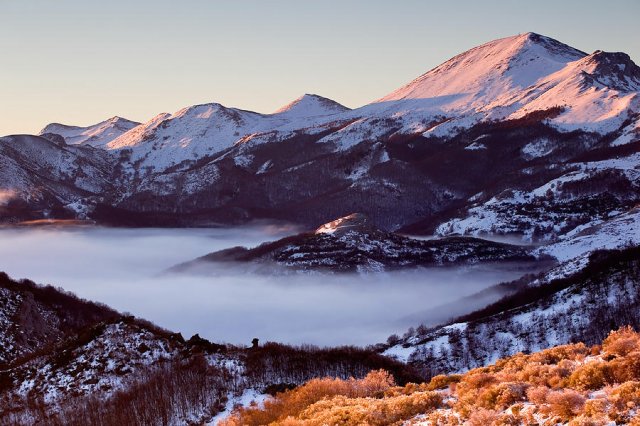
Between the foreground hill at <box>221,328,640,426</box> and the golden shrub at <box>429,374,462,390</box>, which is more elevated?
the foreground hill at <box>221,328,640,426</box>

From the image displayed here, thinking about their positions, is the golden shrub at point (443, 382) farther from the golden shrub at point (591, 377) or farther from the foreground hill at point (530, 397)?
the golden shrub at point (591, 377)

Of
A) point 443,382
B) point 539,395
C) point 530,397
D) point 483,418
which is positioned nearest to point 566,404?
point 539,395

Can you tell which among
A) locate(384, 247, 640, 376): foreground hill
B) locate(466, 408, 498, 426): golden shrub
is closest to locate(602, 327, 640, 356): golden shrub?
locate(466, 408, 498, 426): golden shrub

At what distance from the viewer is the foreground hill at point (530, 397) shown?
116 ft

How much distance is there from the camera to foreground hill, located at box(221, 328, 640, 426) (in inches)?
1394

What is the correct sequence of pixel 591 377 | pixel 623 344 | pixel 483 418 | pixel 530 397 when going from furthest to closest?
pixel 623 344, pixel 591 377, pixel 530 397, pixel 483 418

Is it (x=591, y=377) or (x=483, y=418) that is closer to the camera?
(x=483, y=418)

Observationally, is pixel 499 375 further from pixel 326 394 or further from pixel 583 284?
pixel 583 284

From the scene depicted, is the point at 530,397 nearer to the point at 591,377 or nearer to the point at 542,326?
the point at 591,377

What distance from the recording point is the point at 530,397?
3938 centimetres

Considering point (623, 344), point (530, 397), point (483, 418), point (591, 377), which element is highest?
point (623, 344)

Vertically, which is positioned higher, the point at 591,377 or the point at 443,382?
the point at 591,377

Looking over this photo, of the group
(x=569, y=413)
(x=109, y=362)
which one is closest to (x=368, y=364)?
(x=109, y=362)

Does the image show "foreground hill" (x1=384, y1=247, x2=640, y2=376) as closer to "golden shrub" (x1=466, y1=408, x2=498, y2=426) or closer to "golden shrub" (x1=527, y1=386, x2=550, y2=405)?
Answer: "golden shrub" (x1=527, y1=386, x2=550, y2=405)
